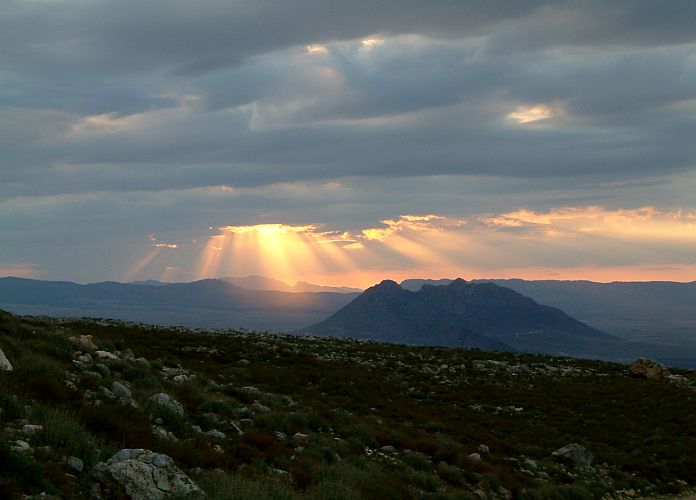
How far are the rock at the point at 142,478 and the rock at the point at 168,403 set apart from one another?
16.5 ft

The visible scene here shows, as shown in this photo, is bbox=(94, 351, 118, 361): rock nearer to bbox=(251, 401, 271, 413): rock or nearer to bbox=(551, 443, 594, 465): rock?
bbox=(251, 401, 271, 413): rock

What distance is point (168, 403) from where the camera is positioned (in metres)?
16.5

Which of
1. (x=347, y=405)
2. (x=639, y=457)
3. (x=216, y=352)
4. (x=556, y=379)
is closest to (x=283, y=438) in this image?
(x=347, y=405)

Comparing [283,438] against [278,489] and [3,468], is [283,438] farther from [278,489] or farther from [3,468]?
[3,468]

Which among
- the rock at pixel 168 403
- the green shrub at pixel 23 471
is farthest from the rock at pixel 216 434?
the green shrub at pixel 23 471

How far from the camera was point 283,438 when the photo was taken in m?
17.3

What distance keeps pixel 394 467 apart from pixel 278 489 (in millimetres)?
6563

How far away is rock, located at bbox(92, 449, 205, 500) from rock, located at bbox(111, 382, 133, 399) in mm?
5468

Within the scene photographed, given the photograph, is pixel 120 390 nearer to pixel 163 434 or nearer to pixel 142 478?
pixel 163 434

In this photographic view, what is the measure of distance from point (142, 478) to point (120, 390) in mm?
6621

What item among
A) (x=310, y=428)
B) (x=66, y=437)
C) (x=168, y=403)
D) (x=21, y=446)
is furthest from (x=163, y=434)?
(x=310, y=428)

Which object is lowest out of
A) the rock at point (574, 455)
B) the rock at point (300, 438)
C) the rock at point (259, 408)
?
the rock at point (574, 455)

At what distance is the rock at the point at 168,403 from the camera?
1602cm

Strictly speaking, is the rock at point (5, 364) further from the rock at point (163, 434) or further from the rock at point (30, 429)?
the rock at point (163, 434)
